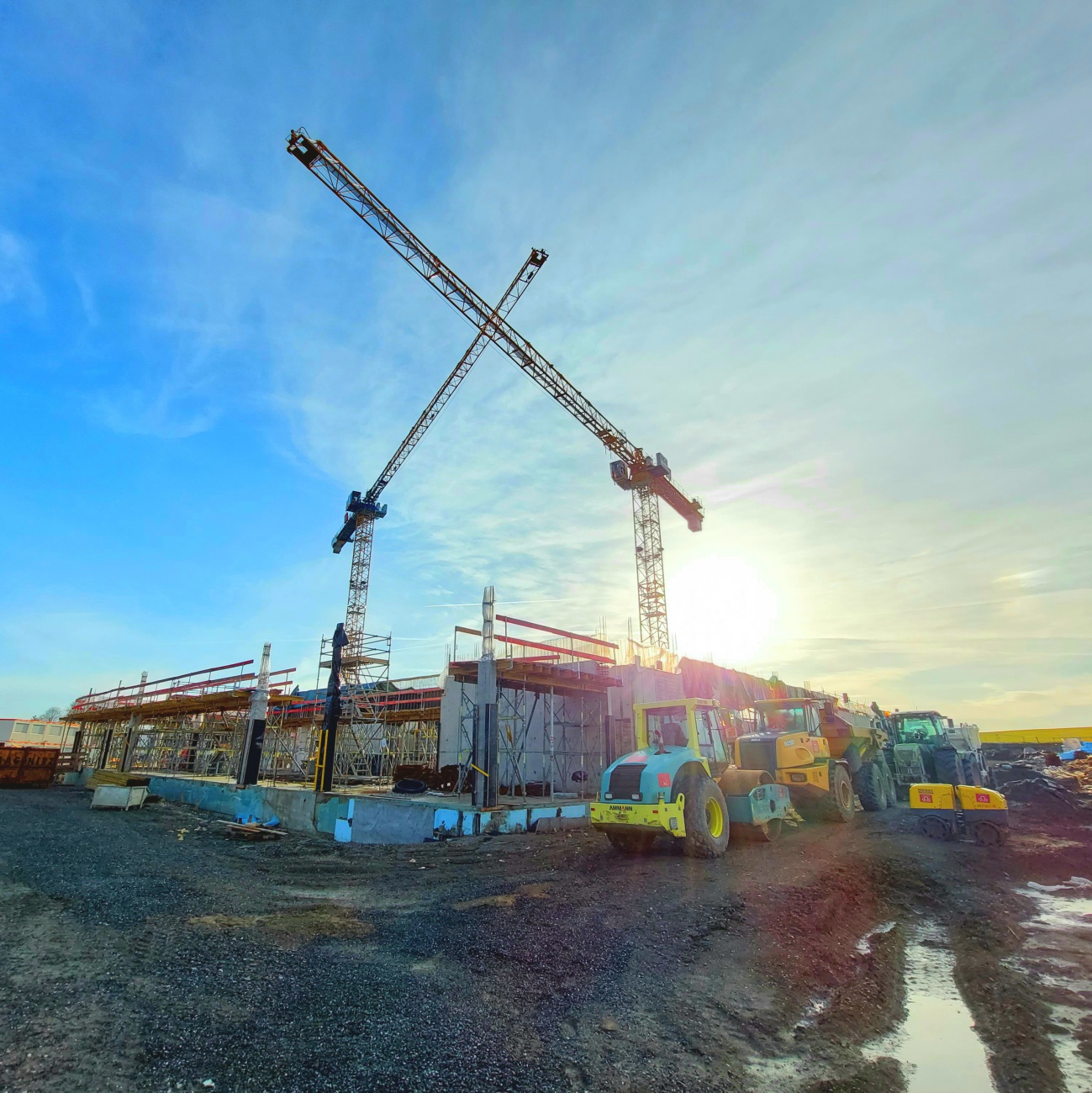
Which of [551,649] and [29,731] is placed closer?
[551,649]

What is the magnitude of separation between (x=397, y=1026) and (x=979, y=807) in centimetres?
1241

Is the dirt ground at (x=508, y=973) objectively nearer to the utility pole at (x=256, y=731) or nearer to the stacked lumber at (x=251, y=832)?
the stacked lumber at (x=251, y=832)

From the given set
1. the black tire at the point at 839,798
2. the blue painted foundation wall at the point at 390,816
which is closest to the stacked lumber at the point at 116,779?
the blue painted foundation wall at the point at 390,816

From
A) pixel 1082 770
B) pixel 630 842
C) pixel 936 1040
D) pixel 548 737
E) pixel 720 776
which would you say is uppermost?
pixel 548 737

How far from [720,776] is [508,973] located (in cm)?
751

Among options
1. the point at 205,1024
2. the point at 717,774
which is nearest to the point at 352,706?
the point at 717,774

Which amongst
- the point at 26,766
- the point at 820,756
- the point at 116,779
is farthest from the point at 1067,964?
the point at 26,766

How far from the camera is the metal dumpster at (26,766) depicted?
27906mm

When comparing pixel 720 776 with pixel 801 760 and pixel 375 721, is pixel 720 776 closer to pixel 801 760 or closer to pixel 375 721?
pixel 801 760

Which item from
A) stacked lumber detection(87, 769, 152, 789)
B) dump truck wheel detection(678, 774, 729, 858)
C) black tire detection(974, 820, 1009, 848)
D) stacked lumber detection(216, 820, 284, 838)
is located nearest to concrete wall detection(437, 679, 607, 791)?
stacked lumber detection(216, 820, 284, 838)

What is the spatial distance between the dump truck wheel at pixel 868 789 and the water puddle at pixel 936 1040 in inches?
457

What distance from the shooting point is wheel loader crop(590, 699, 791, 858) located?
10.1 meters

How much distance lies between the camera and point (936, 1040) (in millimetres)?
4727

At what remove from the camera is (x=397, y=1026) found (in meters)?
4.31
